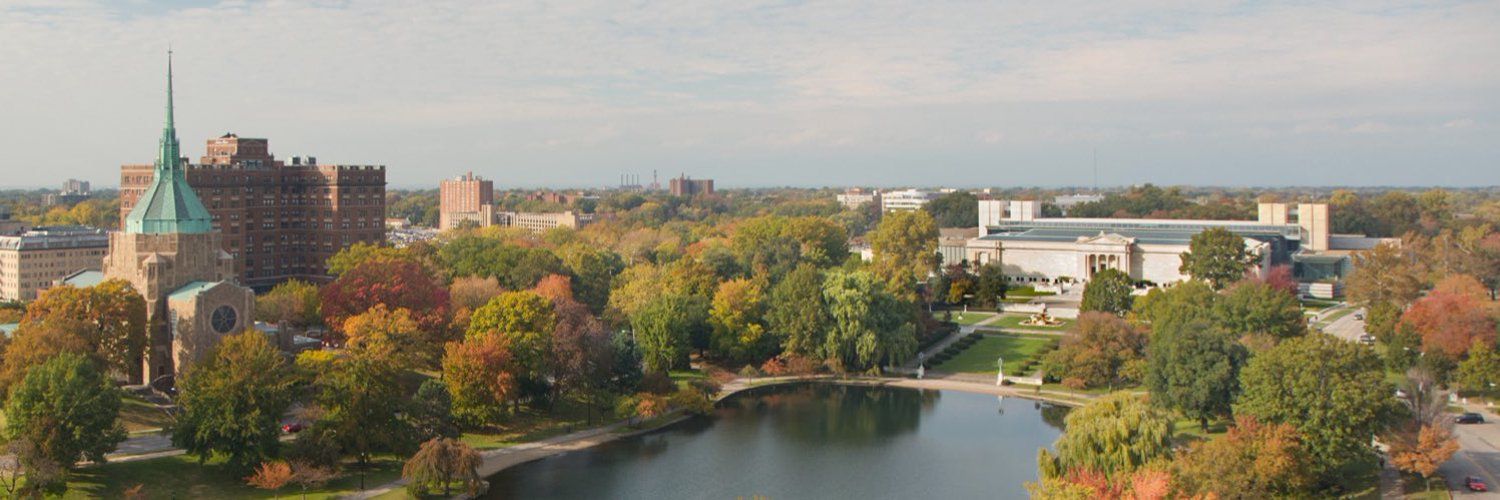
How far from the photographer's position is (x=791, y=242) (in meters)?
88.2

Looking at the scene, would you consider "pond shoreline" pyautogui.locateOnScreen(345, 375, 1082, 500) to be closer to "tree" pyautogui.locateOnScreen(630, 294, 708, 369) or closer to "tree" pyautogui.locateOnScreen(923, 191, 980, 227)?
"tree" pyautogui.locateOnScreen(630, 294, 708, 369)

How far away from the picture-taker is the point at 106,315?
45.1 metres

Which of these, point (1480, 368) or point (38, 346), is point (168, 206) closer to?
point (38, 346)

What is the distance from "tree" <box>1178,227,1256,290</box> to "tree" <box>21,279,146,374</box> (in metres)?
63.5

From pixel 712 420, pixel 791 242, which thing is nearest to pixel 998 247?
pixel 791 242

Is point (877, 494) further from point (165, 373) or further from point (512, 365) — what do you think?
point (165, 373)

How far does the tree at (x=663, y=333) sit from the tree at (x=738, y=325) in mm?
1976

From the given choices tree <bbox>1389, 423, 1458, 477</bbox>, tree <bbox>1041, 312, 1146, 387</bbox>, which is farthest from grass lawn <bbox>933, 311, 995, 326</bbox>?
tree <bbox>1389, 423, 1458, 477</bbox>

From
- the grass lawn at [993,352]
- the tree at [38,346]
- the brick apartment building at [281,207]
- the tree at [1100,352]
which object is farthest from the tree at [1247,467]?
the brick apartment building at [281,207]

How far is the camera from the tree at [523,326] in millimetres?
49500

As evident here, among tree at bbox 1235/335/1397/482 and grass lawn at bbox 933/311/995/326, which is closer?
tree at bbox 1235/335/1397/482

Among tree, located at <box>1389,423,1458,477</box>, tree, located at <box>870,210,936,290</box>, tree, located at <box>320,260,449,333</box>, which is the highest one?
tree, located at <box>870,210,936,290</box>

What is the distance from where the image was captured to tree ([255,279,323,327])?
58.9 meters

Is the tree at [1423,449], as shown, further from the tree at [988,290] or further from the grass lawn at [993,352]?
the tree at [988,290]
